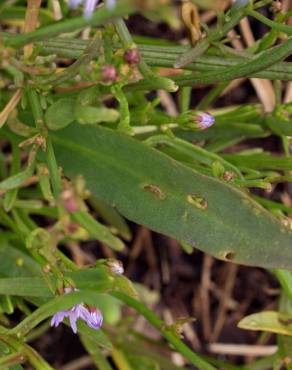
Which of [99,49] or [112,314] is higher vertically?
[99,49]

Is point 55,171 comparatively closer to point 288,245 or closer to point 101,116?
point 101,116

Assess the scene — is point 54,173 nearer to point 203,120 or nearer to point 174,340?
point 203,120

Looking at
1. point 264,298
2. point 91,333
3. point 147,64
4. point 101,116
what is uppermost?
point 264,298

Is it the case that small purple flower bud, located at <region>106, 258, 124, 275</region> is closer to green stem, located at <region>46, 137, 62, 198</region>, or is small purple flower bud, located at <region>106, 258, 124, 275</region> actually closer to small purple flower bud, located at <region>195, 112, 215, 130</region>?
green stem, located at <region>46, 137, 62, 198</region>

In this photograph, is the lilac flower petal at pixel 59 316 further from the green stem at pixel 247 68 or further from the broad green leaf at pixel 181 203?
the green stem at pixel 247 68

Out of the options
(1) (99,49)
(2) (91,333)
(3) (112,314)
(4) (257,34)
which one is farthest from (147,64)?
(4) (257,34)

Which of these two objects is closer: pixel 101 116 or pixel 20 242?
pixel 101 116
